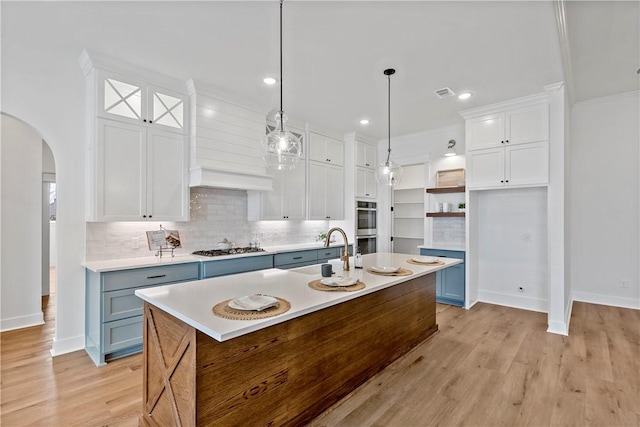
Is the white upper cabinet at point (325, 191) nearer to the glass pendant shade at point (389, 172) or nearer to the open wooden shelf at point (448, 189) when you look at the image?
the open wooden shelf at point (448, 189)

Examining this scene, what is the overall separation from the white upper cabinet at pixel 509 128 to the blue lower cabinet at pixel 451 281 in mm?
1568

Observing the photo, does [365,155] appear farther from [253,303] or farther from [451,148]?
[253,303]

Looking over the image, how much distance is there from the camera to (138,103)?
3275mm

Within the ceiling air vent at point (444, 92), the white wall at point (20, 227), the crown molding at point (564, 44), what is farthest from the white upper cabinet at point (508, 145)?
the white wall at point (20, 227)

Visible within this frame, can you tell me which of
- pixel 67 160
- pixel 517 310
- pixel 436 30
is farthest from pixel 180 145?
pixel 517 310

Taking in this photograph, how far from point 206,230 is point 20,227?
2185 millimetres

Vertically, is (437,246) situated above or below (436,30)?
below

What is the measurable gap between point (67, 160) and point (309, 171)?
3079 millimetres

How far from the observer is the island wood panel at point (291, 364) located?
1.59 meters

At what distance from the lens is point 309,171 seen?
203 inches

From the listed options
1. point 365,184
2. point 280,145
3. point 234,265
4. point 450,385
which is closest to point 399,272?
point 450,385

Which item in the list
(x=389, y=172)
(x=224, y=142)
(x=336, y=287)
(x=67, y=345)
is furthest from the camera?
(x=224, y=142)

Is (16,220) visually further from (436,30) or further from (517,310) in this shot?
(517,310)

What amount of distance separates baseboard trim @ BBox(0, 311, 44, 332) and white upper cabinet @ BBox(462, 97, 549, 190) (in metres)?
5.93
